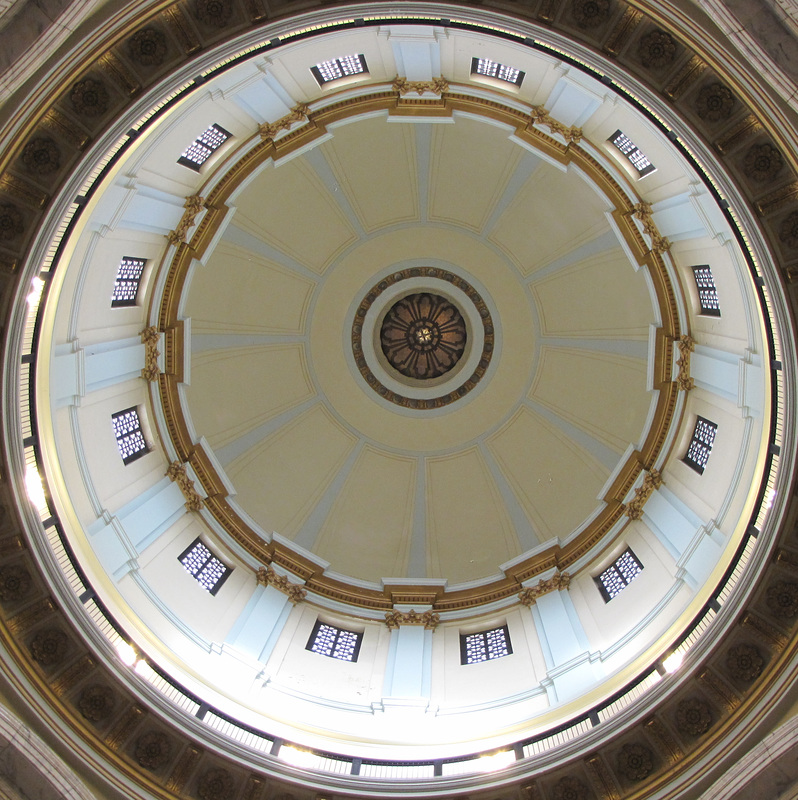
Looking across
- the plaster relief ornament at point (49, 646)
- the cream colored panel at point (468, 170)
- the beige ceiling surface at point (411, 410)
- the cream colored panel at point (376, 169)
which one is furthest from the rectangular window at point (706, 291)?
the plaster relief ornament at point (49, 646)

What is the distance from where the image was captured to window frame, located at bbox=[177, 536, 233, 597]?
2161 centimetres

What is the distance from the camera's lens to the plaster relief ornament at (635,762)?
13750mm

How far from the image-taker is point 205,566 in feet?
74.3

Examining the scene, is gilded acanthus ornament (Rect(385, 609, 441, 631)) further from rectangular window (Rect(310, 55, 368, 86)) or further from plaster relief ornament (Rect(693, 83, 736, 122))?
plaster relief ornament (Rect(693, 83, 736, 122))

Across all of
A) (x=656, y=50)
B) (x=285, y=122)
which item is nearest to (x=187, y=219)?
(x=285, y=122)

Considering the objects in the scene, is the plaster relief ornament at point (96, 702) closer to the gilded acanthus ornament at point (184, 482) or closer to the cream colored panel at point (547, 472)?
the gilded acanthus ornament at point (184, 482)

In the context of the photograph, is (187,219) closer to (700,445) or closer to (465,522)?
(465,522)

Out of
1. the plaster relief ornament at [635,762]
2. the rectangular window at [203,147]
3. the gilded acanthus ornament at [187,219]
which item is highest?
the rectangular window at [203,147]

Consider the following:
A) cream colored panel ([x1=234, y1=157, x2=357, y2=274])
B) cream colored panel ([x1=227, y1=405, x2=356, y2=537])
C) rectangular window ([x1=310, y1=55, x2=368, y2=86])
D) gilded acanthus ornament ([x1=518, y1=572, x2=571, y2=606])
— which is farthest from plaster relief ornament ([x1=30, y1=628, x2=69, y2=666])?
cream colored panel ([x1=234, y1=157, x2=357, y2=274])

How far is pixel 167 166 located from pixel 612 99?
12227mm

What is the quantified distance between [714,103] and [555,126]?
848 centimetres

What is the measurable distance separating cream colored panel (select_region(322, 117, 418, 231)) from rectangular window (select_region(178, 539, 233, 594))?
14611mm

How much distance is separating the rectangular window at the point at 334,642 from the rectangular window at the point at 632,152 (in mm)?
17447

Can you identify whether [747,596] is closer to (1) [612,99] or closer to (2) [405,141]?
(1) [612,99]
